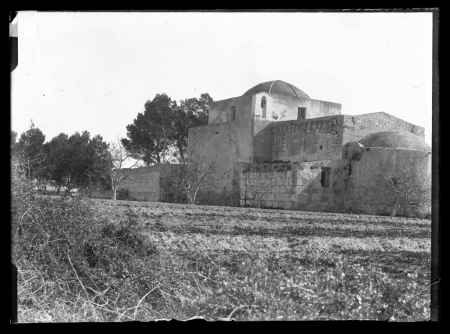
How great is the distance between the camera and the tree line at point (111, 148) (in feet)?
35.2

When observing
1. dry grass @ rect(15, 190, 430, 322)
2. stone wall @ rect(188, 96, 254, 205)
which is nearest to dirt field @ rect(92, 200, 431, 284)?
dry grass @ rect(15, 190, 430, 322)

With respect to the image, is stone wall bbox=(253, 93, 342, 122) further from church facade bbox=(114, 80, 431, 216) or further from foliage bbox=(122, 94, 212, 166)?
foliage bbox=(122, 94, 212, 166)

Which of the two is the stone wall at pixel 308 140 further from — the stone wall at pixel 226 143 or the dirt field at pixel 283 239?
the dirt field at pixel 283 239

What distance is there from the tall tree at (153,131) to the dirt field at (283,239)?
797cm

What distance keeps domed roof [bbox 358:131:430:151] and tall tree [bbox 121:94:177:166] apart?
7360mm

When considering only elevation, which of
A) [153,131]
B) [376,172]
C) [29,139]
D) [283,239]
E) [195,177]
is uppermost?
[153,131]

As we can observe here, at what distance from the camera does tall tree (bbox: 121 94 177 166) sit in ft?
67.3

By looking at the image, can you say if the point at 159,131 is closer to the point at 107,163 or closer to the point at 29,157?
the point at 107,163

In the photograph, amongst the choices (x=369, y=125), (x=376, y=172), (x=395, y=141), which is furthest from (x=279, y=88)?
(x=376, y=172)

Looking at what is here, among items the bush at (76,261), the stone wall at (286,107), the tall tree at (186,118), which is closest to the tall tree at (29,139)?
the bush at (76,261)

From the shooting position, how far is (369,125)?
835 inches

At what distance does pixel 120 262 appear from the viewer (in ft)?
24.8

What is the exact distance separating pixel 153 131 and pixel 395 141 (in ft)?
30.2
